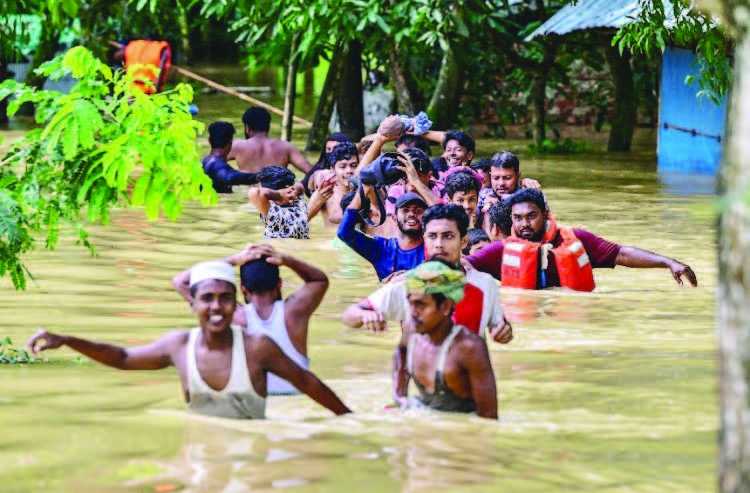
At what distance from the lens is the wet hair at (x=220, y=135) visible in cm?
1534

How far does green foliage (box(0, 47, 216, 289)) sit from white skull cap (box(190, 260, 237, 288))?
44.9 inches

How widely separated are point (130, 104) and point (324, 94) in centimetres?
1356

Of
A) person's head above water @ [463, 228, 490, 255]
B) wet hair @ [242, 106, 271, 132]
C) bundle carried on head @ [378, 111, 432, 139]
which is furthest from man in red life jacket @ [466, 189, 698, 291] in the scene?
wet hair @ [242, 106, 271, 132]

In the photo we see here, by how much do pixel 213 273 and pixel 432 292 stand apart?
0.94 meters

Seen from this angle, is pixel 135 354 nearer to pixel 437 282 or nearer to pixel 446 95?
pixel 437 282

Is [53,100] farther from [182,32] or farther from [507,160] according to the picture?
[182,32]

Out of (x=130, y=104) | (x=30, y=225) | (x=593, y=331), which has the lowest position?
(x=593, y=331)

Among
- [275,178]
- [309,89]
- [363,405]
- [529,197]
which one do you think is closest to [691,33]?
[529,197]

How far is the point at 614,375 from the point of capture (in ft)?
32.9

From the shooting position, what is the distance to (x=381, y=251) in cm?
1088

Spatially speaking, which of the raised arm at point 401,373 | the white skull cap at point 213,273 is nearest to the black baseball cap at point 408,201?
the raised arm at point 401,373

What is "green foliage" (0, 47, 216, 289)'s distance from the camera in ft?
29.8

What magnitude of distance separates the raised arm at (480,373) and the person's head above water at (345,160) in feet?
21.7

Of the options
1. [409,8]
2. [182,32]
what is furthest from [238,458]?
[182,32]
